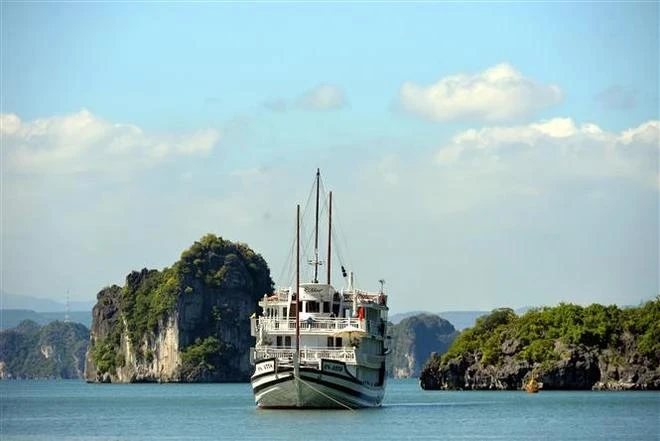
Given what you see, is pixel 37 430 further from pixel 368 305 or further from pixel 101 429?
pixel 368 305

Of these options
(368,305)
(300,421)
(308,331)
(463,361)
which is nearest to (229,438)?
(300,421)

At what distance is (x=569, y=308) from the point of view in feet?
530

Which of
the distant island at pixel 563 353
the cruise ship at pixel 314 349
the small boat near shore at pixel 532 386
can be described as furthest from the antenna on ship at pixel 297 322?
the distant island at pixel 563 353

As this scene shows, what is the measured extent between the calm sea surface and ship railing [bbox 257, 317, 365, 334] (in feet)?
15.9

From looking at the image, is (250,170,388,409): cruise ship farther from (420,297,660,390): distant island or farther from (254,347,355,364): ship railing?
(420,297,660,390): distant island

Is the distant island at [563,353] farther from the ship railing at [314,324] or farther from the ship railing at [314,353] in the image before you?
the ship railing at [314,353]

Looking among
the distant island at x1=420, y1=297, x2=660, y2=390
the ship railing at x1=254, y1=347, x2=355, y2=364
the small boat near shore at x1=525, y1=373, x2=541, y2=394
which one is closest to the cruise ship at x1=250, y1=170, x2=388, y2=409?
the ship railing at x1=254, y1=347, x2=355, y2=364

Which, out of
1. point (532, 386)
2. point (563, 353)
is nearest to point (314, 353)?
point (532, 386)

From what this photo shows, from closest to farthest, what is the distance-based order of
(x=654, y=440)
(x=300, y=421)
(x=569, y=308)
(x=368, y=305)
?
1. (x=654, y=440)
2. (x=300, y=421)
3. (x=368, y=305)
4. (x=569, y=308)

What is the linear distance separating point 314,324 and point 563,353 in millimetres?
66783

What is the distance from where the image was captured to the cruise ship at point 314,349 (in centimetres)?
8756

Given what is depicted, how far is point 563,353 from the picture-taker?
504 feet

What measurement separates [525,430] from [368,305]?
580 inches

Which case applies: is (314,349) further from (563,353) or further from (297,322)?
(563,353)
